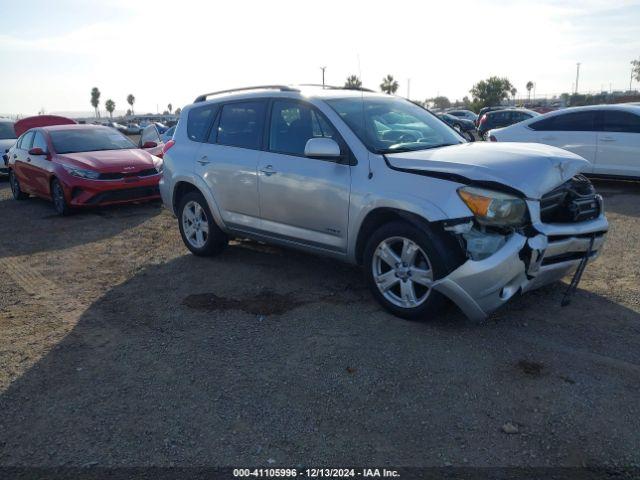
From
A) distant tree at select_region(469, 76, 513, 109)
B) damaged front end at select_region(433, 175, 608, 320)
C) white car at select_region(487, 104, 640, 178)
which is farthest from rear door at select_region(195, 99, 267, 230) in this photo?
distant tree at select_region(469, 76, 513, 109)

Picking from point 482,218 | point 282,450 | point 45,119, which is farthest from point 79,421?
point 45,119

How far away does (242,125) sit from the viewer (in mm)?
6000

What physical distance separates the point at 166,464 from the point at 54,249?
5.53m

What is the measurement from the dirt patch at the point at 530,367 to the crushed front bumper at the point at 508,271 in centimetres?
47

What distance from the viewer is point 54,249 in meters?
7.61

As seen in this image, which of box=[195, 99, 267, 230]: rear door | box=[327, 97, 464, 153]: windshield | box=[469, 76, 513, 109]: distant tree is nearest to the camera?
box=[327, 97, 464, 153]: windshield

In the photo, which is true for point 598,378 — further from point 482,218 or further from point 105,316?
point 105,316

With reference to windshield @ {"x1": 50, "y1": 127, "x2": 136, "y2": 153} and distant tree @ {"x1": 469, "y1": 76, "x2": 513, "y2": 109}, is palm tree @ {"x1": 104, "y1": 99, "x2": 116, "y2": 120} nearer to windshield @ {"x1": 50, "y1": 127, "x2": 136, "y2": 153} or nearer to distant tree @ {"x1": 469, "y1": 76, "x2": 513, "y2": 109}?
distant tree @ {"x1": 469, "y1": 76, "x2": 513, "y2": 109}

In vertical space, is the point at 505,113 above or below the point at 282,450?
above

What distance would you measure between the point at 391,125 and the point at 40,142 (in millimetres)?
8101

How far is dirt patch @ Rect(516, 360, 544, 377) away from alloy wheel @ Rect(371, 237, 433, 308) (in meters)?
0.84

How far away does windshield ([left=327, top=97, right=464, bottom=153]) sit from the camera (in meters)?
4.93

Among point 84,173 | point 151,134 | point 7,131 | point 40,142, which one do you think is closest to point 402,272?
point 84,173

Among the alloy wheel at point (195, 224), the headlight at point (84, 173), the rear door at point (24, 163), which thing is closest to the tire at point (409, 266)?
the alloy wheel at point (195, 224)
